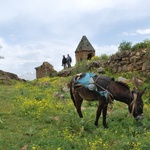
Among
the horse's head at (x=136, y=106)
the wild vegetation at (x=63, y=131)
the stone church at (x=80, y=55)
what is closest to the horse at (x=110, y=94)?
the horse's head at (x=136, y=106)

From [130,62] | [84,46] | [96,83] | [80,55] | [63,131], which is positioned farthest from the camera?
[84,46]

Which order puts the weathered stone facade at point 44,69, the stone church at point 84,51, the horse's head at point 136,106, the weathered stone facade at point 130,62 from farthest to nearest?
the weathered stone facade at point 44,69, the stone church at point 84,51, the weathered stone facade at point 130,62, the horse's head at point 136,106

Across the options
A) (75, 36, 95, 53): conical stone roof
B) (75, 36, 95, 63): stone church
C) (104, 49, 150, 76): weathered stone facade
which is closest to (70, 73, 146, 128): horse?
(104, 49, 150, 76): weathered stone facade

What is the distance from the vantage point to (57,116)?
11.4m

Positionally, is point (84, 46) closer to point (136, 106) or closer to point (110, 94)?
point (110, 94)

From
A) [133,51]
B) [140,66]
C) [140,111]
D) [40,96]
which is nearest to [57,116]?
[140,111]

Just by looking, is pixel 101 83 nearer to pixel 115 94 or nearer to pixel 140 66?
pixel 115 94

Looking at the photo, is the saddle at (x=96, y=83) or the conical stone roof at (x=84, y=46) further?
the conical stone roof at (x=84, y=46)

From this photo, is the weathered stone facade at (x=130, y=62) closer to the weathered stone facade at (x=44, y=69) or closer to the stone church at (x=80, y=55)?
the stone church at (x=80, y=55)

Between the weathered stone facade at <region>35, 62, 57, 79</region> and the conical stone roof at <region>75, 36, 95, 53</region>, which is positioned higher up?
the conical stone roof at <region>75, 36, 95, 53</region>

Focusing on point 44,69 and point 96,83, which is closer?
point 96,83

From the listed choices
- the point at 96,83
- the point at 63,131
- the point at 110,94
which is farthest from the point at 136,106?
the point at 63,131

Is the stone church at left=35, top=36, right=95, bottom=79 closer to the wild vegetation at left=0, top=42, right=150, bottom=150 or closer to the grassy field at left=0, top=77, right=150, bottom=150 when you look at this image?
the wild vegetation at left=0, top=42, right=150, bottom=150

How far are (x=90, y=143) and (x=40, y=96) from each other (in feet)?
31.8
